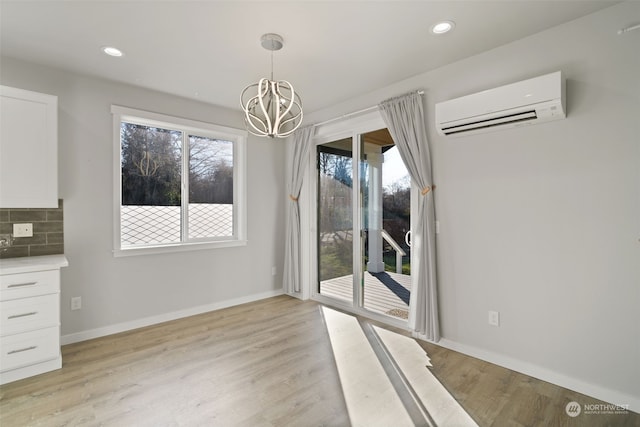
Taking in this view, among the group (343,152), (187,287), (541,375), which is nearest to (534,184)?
(541,375)

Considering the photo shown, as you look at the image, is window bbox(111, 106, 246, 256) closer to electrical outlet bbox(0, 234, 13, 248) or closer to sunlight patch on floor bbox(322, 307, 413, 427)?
electrical outlet bbox(0, 234, 13, 248)

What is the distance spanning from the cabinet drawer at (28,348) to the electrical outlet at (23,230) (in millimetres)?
939

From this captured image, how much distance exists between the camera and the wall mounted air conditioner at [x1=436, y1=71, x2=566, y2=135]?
214 cm

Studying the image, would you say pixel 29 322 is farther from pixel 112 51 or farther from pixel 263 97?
pixel 263 97

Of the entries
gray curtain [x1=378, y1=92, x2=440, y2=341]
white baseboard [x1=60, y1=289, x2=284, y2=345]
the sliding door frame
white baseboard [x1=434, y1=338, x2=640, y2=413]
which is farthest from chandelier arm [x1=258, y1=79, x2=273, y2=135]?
white baseboard [x1=60, y1=289, x2=284, y2=345]

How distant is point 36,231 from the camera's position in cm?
282

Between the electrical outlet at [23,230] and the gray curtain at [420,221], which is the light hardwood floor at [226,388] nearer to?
the gray curtain at [420,221]

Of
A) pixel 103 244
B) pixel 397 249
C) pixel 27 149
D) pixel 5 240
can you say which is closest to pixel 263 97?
pixel 27 149

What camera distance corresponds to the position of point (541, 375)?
2.34m

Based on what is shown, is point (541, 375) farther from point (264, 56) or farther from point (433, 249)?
point (264, 56)

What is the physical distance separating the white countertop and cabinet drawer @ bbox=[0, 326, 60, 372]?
49cm

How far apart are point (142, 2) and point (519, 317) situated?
11.8 ft

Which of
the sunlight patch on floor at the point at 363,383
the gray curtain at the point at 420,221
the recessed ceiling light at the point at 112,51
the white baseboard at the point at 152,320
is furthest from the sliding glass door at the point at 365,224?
the recessed ceiling light at the point at 112,51

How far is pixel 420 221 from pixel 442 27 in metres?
1.64
